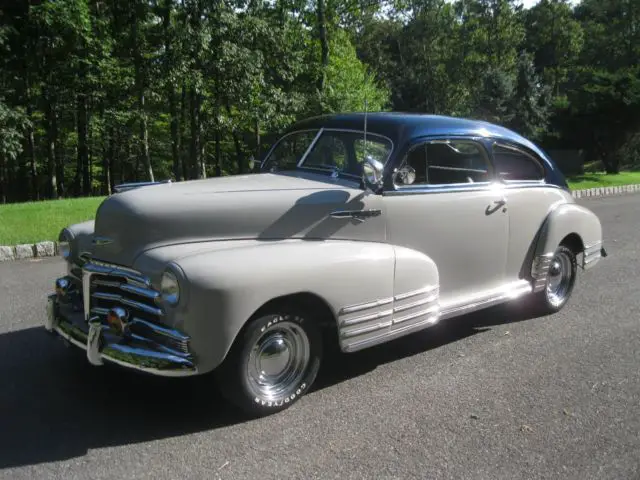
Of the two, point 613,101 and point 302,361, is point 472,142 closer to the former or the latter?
point 302,361

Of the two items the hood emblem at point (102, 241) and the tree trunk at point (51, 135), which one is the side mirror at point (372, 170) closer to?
the hood emblem at point (102, 241)

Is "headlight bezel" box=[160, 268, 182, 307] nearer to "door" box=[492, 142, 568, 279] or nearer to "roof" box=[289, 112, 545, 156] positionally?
"roof" box=[289, 112, 545, 156]

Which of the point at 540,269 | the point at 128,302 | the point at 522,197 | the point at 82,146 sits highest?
the point at 82,146

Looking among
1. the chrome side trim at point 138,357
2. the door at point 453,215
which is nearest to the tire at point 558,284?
the door at point 453,215

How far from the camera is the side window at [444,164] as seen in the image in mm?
4664

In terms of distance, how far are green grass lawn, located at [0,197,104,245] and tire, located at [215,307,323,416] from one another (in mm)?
6669

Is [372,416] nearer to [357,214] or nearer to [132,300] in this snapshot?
[357,214]

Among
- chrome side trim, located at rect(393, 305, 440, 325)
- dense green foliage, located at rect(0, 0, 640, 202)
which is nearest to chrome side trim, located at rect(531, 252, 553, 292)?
chrome side trim, located at rect(393, 305, 440, 325)

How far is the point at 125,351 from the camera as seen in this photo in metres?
3.41

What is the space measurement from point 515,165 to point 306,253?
108 inches

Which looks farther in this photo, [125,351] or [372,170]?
[372,170]

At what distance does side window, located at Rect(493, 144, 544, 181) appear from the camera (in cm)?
552

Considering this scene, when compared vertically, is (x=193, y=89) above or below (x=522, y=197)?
above

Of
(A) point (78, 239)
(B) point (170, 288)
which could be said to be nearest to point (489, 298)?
(B) point (170, 288)
